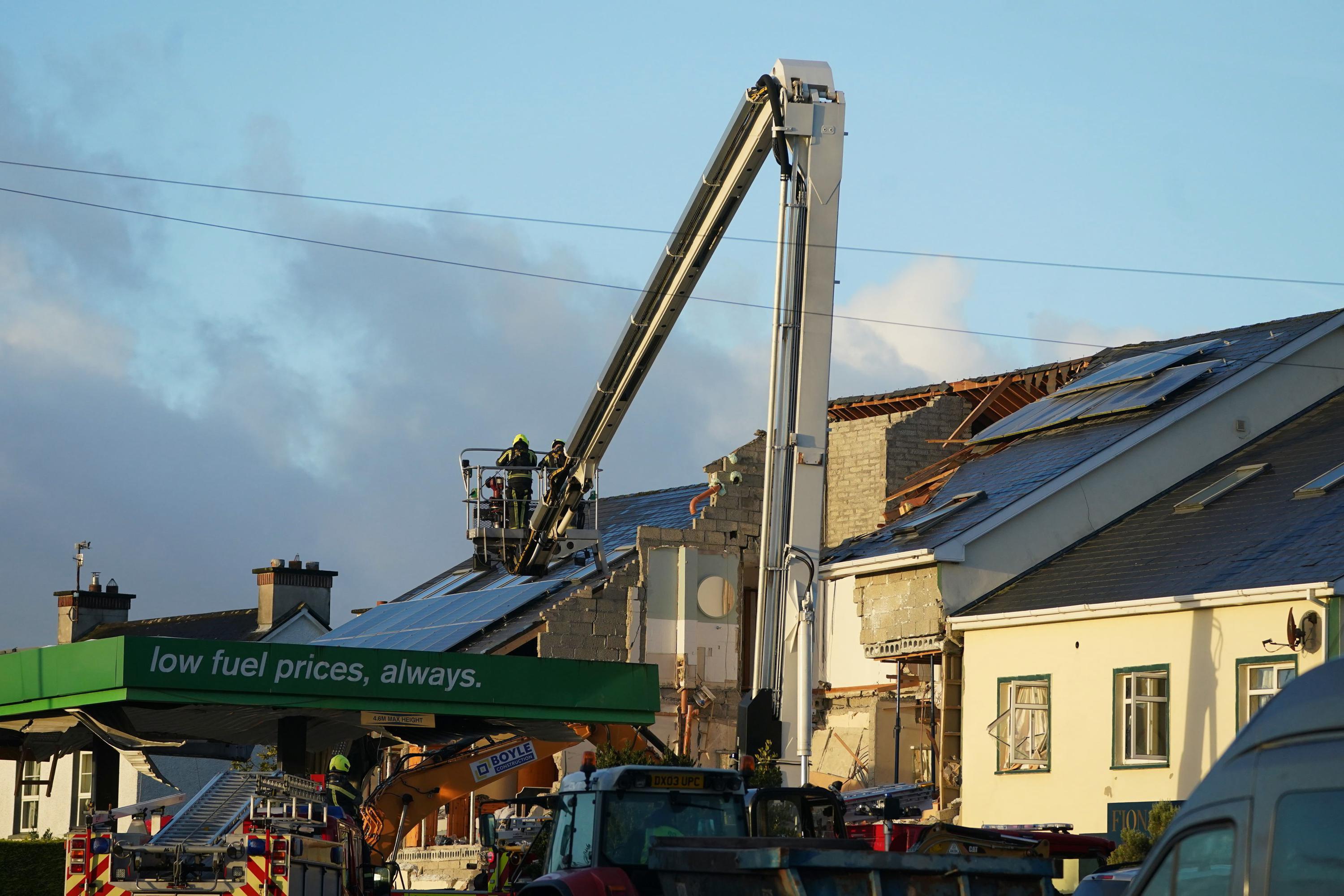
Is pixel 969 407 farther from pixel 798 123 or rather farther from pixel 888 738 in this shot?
pixel 798 123

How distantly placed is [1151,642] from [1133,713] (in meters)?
1.04

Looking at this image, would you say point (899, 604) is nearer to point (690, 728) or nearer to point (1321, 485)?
point (690, 728)

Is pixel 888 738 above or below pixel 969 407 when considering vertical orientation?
below

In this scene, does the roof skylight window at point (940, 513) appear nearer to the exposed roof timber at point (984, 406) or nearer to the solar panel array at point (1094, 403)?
the solar panel array at point (1094, 403)

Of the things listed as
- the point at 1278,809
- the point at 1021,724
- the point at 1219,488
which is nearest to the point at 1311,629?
the point at 1021,724

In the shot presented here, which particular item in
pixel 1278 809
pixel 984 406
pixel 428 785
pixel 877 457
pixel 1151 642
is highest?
pixel 984 406

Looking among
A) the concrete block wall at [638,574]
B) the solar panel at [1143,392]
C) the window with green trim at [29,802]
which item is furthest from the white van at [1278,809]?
the window with green trim at [29,802]

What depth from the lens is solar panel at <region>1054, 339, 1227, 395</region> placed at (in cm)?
2936

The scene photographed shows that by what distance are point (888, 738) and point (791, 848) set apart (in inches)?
762

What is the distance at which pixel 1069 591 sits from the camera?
978 inches

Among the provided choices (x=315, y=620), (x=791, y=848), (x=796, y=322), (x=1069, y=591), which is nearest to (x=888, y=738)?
(x=1069, y=591)

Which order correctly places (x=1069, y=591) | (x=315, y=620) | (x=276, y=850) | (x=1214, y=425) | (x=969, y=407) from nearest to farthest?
(x=276, y=850) < (x=1069, y=591) < (x=1214, y=425) < (x=969, y=407) < (x=315, y=620)

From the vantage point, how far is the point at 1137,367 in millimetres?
29922

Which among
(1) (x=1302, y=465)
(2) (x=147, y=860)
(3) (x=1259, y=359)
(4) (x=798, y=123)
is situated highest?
(4) (x=798, y=123)
